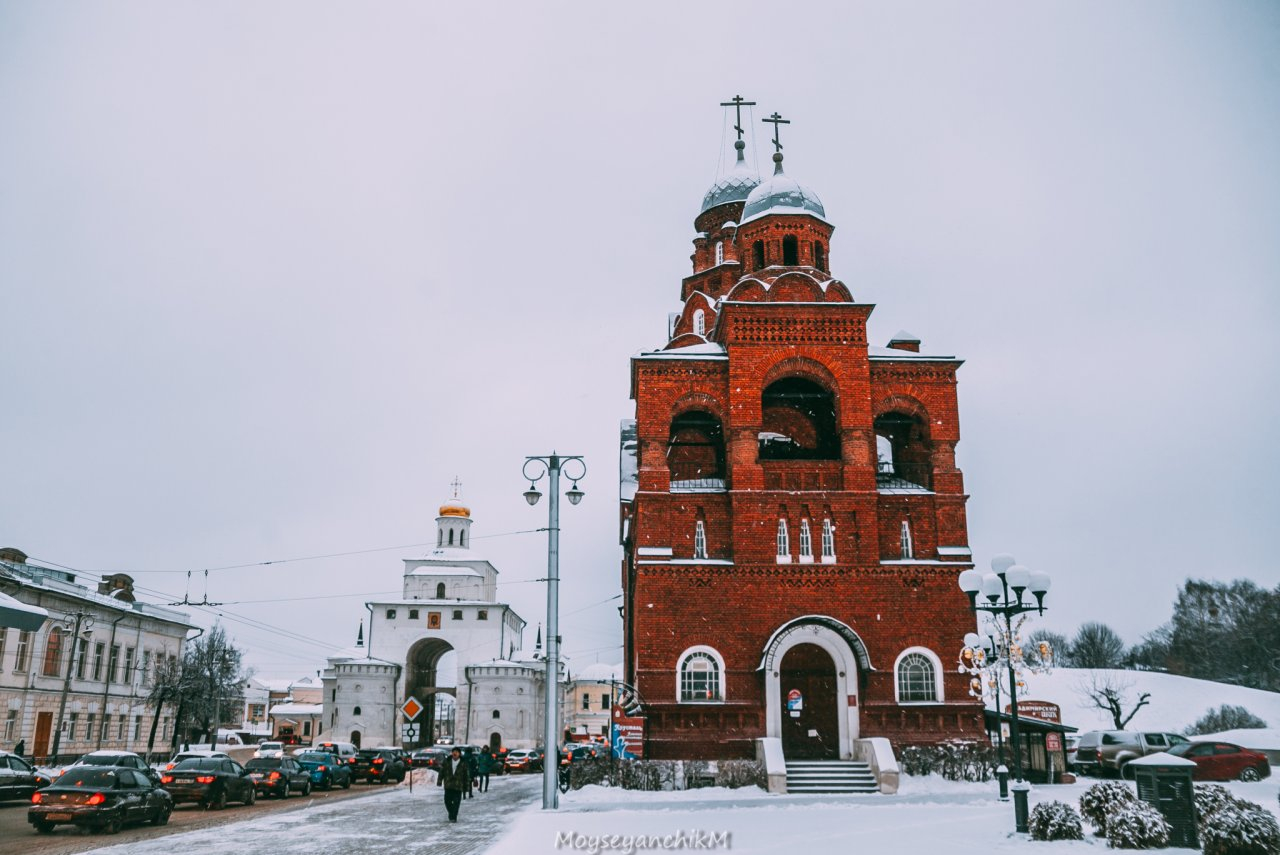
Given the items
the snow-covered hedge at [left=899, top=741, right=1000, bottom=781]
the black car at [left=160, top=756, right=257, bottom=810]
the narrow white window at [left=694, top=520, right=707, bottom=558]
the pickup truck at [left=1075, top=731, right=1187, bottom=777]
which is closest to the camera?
the black car at [left=160, top=756, right=257, bottom=810]

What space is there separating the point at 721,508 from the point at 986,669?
29.4ft

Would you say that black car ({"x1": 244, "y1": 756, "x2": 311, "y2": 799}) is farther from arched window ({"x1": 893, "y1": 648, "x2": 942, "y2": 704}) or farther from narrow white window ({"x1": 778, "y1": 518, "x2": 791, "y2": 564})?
arched window ({"x1": 893, "y1": 648, "x2": 942, "y2": 704})

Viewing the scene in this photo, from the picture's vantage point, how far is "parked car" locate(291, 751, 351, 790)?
31.7 m

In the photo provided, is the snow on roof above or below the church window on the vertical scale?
below

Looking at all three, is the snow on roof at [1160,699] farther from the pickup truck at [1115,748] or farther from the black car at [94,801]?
the black car at [94,801]

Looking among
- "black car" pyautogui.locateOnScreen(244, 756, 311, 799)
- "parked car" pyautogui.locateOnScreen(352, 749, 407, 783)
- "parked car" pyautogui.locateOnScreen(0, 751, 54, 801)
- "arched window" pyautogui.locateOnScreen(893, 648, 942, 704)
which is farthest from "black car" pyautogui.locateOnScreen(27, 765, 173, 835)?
"parked car" pyautogui.locateOnScreen(352, 749, 407, 783)

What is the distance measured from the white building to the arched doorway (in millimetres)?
44590

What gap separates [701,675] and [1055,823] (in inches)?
508

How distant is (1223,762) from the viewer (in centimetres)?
2639

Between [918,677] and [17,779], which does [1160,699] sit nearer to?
[918,677]

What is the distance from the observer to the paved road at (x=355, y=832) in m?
15.4

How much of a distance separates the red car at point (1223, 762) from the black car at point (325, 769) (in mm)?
25152

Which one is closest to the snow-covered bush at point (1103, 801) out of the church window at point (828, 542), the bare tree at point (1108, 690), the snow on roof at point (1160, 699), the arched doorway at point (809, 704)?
the arched doorway at point (809, 704)

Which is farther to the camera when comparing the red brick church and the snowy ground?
the red brick church
